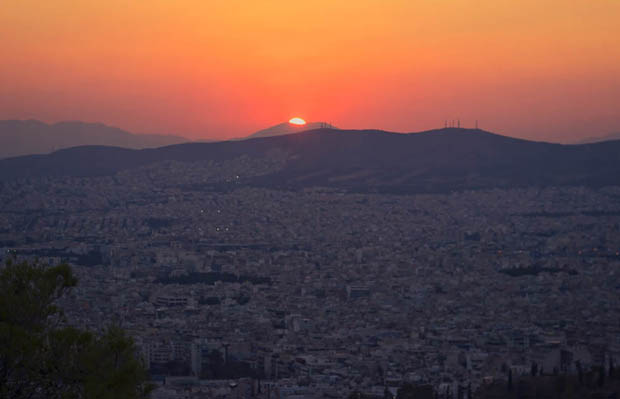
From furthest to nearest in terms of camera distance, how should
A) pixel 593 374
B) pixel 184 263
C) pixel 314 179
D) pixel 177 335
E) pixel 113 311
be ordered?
pixel 314 179
pixel 184 263
pixel 113 311
pixel 177 335
pixel 593 374

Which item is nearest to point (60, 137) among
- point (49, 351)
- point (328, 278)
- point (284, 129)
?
point (284, 129)

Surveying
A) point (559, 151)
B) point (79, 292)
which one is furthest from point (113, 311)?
point (559, 151)

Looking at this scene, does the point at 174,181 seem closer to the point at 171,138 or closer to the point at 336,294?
the point at 171,138

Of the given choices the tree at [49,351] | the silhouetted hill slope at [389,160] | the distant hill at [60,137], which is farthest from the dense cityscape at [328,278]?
the distant hill at [60,137]

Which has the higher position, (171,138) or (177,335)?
(171,138)

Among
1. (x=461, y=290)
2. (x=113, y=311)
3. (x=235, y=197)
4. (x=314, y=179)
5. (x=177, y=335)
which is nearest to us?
(x=177, y=335)

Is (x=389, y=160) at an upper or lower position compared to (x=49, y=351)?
upper

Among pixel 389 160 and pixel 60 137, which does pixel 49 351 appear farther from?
pixel 60 137

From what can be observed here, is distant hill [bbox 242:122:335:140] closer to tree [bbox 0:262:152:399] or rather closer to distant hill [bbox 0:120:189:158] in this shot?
distant hill [bbox 0:120:189:158]
